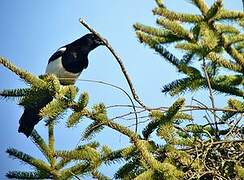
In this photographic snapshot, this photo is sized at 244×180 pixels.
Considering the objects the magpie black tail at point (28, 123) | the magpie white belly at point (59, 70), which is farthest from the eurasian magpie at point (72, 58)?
the magpie black tail at point (28, 123)

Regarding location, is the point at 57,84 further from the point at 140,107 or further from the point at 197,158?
the point at 197,158

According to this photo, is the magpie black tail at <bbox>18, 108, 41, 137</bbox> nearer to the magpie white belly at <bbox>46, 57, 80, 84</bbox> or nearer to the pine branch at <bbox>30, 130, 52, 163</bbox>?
the pine branch at <bbox>30, 130, 52, 163</bbox>

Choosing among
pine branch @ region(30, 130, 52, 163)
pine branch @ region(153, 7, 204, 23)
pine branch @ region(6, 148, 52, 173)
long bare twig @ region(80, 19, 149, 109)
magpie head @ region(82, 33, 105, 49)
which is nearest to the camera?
long bare twig @ region(80, 19, 149, 109)

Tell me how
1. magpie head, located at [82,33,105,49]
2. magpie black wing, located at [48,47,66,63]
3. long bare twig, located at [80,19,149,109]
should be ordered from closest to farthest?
1. long bare twig, located at [80,19,149,109]
2. magpie black wing, located at [48,47,66,63]
3. magpie head, located at [82,33,105,49]

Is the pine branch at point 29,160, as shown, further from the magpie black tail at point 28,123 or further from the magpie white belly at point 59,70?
the magpie white belly at point 59,70

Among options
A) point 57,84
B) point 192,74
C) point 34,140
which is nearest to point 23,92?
point 57,84

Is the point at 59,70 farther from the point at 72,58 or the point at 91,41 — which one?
the point at 91,41

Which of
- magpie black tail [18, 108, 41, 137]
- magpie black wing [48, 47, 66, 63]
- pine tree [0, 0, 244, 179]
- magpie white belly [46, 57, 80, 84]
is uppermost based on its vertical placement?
magpie black wing [48, 47, 66, 63]

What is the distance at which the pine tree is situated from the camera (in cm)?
228

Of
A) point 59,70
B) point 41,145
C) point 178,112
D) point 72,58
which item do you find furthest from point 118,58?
point 72,58

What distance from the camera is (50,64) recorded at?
5828 millimetres

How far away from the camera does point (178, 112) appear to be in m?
2.61

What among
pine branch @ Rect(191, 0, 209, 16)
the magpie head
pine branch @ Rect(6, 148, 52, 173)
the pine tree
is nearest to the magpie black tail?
pine branch @ Rect(6, 148, 52, 173)

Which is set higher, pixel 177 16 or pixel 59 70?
pixel 59 70
